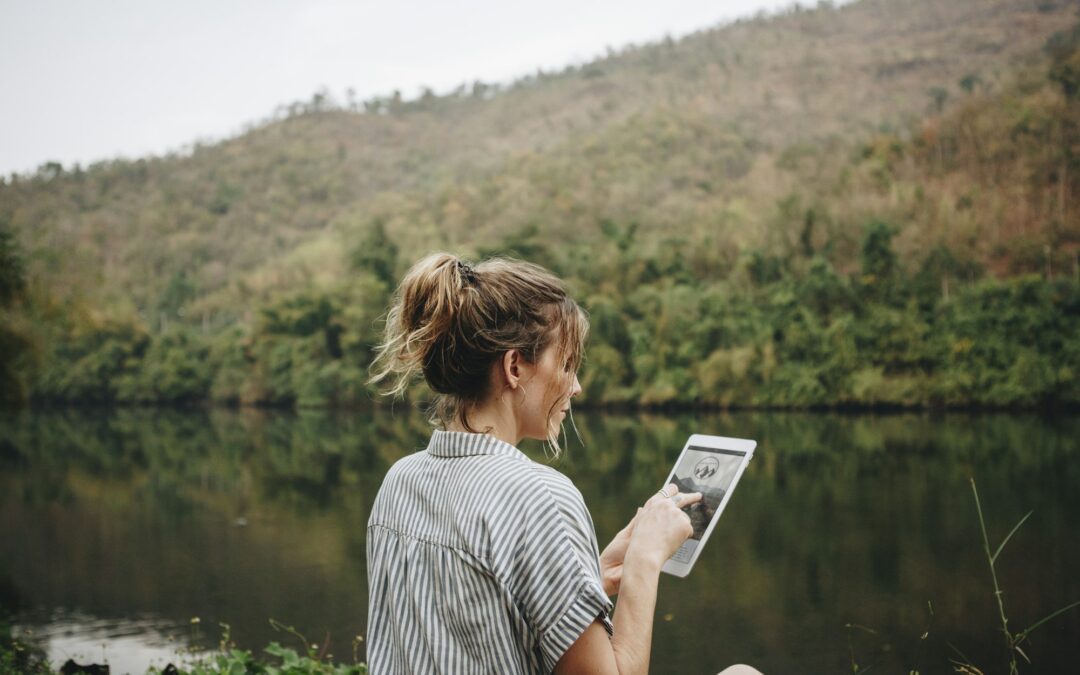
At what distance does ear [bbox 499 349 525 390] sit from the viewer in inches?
57.6

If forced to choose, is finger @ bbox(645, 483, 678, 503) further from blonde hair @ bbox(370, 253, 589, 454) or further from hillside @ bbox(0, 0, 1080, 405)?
hillside @ bbox(0, 0, 1080, 405)

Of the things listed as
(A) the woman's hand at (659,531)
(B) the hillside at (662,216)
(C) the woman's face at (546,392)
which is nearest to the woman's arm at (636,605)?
(A) the woman's hand at (659,531)

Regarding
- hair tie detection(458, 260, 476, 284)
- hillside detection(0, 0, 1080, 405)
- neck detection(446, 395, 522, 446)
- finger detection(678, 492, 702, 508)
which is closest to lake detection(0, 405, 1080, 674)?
neck detection(446, 395, 522, 446)

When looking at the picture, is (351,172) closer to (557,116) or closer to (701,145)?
(557,116)

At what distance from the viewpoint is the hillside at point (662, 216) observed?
36344 millimetres

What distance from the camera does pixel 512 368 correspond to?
1.48m

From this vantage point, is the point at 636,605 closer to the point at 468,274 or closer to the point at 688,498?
the point at 688,498

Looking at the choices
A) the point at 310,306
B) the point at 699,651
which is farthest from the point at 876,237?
the point at 699,651

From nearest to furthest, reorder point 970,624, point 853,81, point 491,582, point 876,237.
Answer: point 491,582
point 970,624
point 876,237
point 853,81

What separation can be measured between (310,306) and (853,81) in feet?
209

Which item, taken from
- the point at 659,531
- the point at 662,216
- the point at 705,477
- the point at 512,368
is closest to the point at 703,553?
the point at 705,477

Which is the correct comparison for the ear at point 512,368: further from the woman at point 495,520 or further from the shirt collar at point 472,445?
the shirt collar at point 472,445

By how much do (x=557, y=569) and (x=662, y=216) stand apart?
190 feet

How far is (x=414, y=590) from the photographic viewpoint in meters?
1.42
